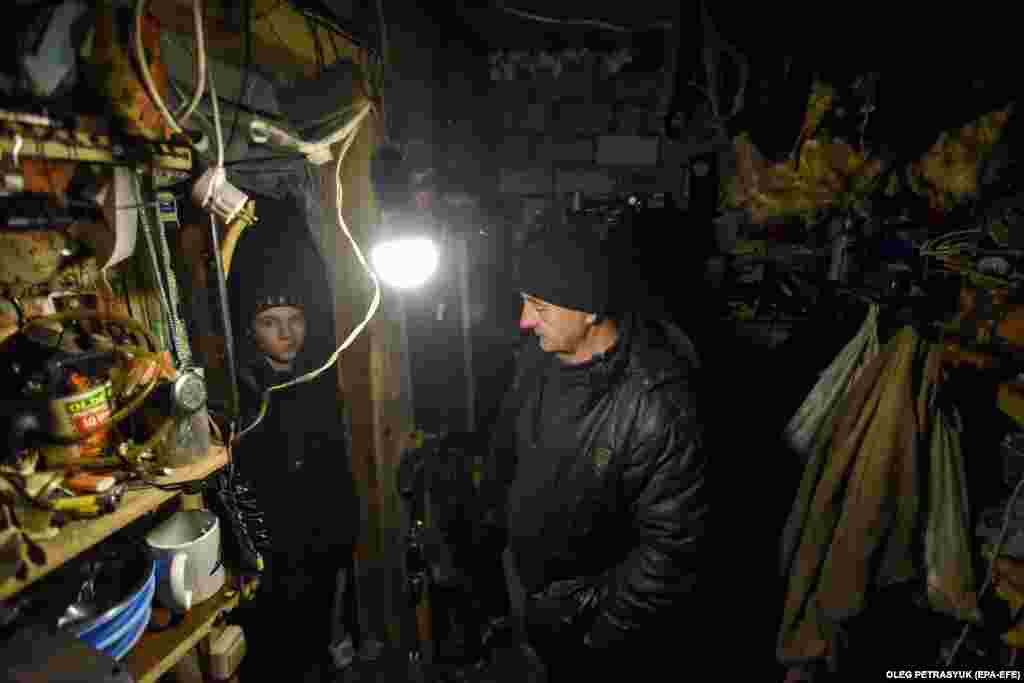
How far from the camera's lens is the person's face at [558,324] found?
2307mm

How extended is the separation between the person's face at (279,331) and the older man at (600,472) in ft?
5.11

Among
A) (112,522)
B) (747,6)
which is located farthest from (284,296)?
(747,6)

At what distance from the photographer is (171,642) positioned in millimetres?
1386

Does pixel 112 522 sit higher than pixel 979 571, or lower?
higher

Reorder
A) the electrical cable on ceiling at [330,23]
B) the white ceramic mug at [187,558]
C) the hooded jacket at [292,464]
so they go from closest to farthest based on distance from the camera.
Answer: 1. the white ceramic mug at [187,558]
2. the electrical cable on ceiling at [330,23]
3. the hooded jacket at [292,464]

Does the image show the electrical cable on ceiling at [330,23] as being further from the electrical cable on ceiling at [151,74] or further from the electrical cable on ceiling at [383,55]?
the electrical cable on ceiling at [151,74]

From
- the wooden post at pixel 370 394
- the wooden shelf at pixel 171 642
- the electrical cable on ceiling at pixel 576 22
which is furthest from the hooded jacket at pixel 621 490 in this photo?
the electrical cable on ceiling at pixel 576 22

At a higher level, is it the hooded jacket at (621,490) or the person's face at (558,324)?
the person's face at (558,324)

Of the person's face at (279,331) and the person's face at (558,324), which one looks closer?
the person's face at (558,324)

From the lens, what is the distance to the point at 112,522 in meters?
1.19

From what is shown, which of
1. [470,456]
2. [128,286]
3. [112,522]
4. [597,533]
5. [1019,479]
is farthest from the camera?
[470,456]

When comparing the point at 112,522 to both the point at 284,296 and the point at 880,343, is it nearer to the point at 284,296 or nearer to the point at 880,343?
the point at 284,296

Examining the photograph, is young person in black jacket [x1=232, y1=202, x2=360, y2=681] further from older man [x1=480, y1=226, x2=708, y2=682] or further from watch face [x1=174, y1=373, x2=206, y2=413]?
watch face [x1=174, y1=373, x2=206, y2=413]

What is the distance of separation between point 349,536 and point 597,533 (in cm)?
156
